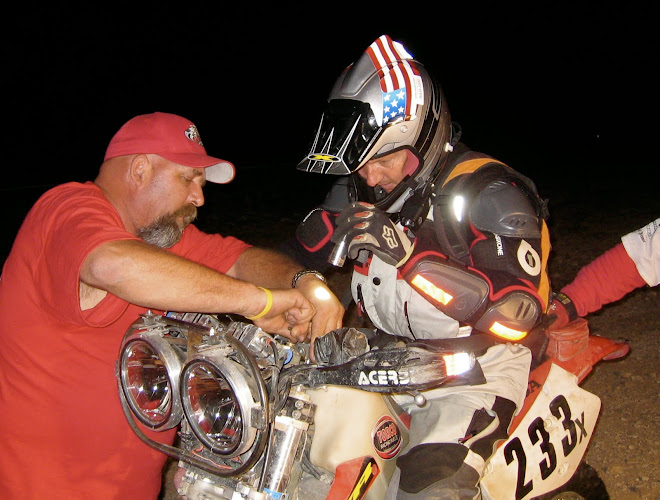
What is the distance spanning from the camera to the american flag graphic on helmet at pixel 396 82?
335cm

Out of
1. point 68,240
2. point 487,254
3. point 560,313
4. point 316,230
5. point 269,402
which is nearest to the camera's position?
point 269,402

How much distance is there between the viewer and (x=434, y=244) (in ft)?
10.4

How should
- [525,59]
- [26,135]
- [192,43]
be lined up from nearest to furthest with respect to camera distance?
1. [26,135]
2. [192,43]
3. [525,59]

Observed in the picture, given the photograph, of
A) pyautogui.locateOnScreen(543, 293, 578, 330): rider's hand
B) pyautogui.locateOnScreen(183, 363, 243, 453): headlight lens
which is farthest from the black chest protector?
pyautogui.locateOnScreen(183, 363, 243, 453): headlight lens

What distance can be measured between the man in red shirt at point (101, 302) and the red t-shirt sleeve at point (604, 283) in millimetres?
1394

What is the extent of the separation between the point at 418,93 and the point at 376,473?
2.03m

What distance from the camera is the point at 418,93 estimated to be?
3441 millimetres

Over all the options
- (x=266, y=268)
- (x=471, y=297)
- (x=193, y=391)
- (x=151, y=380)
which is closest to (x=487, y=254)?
(x=471, y=297)

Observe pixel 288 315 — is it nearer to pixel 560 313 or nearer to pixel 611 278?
pixel 560 313

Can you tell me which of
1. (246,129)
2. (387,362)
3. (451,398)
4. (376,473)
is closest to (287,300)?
(387,362)

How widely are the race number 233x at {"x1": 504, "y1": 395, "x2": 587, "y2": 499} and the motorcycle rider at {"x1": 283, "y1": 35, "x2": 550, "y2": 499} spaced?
0.11 meters

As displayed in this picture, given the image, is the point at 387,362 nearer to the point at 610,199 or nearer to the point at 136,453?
the point at 136,453

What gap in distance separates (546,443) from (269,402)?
1.62m

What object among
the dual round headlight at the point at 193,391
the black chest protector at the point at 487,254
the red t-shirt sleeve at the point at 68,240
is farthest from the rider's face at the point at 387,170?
the dual round headlight at the point at 193,391
